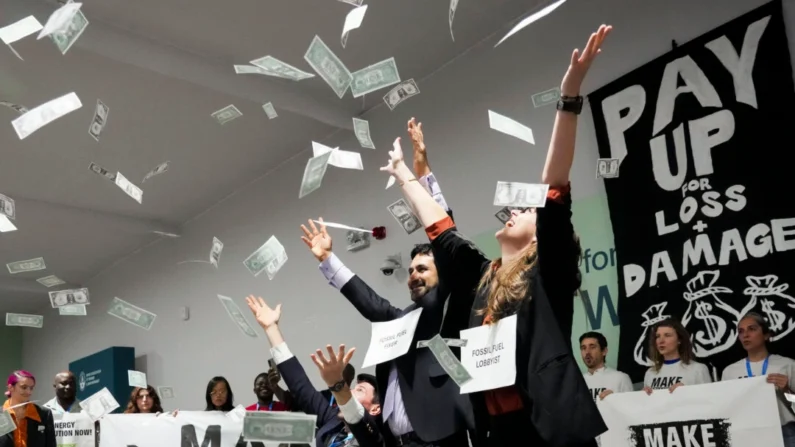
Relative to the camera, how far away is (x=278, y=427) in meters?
2.00

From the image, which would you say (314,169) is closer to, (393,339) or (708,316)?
(393,339)

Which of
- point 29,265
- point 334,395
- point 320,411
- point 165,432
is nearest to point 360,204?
point 165,432

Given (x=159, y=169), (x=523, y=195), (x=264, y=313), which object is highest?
(x=159, y=169)

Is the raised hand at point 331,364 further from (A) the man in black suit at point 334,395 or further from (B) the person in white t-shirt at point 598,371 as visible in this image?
(B) the person in white t-shirt at point 598,371

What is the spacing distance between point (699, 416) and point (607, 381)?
643 mm

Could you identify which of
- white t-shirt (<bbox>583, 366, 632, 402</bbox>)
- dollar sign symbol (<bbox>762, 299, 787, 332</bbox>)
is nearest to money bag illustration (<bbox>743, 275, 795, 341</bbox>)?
A: dollar sign symbol (<bbox>762, 299, 787, 332</bbox>)

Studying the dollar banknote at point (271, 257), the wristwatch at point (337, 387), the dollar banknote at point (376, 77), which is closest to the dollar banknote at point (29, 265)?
the dollar banknote at point (271, 257)

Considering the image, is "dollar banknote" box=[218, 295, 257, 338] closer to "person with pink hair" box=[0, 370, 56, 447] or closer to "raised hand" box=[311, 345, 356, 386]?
"raised hand" box=[311, 345, 356, 386]

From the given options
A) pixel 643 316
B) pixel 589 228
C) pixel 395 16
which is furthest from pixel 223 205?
pixel 643 316

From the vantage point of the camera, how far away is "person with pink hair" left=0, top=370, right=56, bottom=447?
4020mm

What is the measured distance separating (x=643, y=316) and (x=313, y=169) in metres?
1.75

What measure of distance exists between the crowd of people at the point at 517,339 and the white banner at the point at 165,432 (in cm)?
169

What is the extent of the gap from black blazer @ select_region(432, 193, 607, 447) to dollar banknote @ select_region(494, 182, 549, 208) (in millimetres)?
20

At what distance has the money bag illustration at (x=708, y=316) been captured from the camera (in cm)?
326
